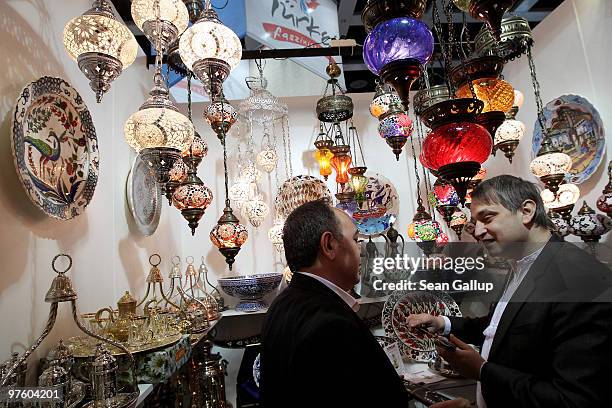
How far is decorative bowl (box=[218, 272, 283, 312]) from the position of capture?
2498 mm

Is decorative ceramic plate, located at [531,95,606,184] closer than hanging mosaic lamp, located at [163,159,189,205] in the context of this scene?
No

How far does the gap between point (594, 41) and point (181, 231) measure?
332 cm

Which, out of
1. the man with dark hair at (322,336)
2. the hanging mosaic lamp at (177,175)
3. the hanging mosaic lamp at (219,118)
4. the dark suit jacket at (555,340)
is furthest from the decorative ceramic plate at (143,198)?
the dark suit jacket at (555,340)

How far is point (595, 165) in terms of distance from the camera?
7.82 ft

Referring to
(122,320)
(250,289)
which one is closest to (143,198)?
(250,289)

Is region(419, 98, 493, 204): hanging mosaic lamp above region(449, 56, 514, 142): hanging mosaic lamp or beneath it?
beneath

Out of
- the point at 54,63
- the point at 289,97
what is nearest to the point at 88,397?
the point at 54,63

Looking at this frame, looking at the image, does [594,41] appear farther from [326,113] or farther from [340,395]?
[340,395]

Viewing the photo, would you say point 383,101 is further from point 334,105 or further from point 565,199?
point 565,199

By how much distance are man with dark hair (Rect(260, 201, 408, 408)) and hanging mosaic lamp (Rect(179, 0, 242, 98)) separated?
2.01 feet

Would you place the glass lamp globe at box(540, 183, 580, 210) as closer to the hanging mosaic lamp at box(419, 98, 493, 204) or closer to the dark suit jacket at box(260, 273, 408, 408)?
the hanging mosaic lamp at box(419, 98, 493, 204)

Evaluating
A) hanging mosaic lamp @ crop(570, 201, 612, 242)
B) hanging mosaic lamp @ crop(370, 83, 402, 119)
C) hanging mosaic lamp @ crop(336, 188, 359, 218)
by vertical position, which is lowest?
hanging mosaic lamp @ crop(570, 201, 612, 242)

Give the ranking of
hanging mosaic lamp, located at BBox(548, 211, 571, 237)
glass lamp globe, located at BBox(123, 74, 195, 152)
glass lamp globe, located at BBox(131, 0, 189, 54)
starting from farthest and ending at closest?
1. hanging mosaic lamp, located at BBox(548, 211, 571, 237)
2. glass lamp globe, located at BBox(131, 0, 189, 54)
3. glass lamp globe, located at BBox(123, 74, 195, 152)

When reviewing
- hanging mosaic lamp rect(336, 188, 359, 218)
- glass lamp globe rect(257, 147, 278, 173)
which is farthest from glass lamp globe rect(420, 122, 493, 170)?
glass lamp globe rect(257, 147, 278, 173)
